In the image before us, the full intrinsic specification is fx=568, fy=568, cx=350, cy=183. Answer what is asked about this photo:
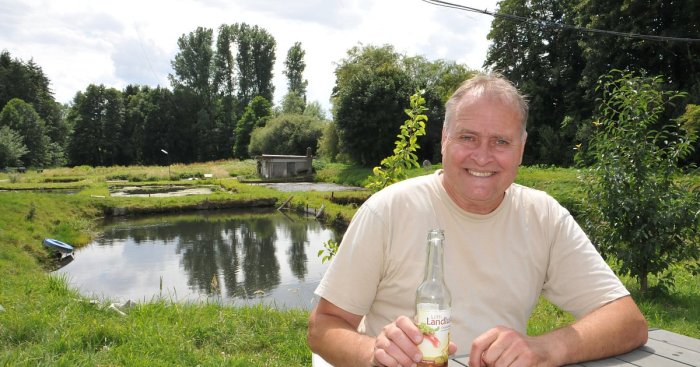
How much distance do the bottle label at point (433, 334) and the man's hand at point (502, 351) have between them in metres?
0.17

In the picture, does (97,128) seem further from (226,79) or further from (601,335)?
(601,335)

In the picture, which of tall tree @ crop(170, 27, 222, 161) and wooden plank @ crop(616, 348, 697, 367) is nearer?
wooden plank @ crop(616, 348, 697, 367)

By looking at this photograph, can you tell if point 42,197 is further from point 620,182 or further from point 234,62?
point 234,62

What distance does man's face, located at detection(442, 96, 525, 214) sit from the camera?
78.7 inches

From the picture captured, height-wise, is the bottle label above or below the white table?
above

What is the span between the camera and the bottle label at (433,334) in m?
1.38

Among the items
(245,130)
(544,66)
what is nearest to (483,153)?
(544,66)

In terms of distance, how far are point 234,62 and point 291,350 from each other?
211 ft

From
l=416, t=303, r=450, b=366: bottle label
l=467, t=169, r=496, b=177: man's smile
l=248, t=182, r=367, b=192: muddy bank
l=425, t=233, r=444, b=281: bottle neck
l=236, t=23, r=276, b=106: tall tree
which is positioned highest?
l=236, t=23, r=276, b=106: tall tree

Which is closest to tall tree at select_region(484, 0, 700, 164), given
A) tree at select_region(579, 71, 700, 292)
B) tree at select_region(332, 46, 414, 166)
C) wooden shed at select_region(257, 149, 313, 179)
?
tree at select_region(332, 46, 414, 166)

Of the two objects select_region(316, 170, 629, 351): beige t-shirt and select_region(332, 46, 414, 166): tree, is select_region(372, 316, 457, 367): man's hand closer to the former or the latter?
select_region(316, 170, 629, 351): beige t-shirt

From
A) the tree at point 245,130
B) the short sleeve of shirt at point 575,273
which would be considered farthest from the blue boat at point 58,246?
the tree at point 245,130

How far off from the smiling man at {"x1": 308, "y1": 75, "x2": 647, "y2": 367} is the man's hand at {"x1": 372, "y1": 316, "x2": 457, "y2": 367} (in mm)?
300

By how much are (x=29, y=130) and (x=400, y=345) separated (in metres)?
60.0
